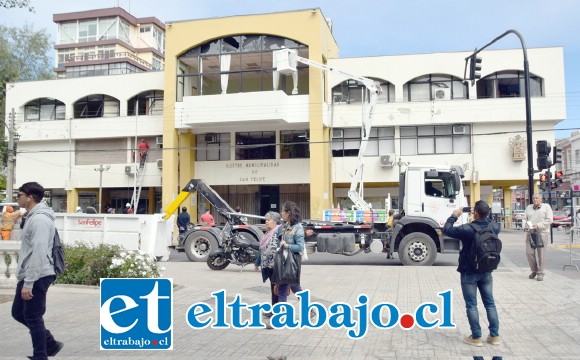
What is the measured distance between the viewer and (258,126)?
33.0 metres

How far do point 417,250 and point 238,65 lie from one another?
21.3 meters

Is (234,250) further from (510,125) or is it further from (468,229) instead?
(510,125)

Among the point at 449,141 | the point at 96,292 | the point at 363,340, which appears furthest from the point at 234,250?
the point at 449,141

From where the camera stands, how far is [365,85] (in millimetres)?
25172

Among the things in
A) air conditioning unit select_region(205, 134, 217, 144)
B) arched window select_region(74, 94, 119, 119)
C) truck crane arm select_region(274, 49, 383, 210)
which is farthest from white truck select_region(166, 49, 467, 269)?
arched window select_region(74, 94, 119, 119)

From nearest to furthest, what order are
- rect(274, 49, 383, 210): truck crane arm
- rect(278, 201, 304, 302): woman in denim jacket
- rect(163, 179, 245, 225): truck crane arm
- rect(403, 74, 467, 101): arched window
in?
rect(278, 201, 304, 302): woman in denim jacket < rect(163, 179, 245, 225): truck crane arm < rect(274, 49, 383, 210): truck crane arm < rect(403, 74, 467, 101): arched window

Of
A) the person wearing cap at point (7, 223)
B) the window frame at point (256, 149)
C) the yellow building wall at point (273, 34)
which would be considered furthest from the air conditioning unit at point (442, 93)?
the person wearing cap at point (7, 223)

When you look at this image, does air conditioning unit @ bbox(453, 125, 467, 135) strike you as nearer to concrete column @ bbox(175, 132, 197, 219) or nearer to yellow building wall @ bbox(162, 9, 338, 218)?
yellow building wall @ bbox(162, 9, 338, 218)

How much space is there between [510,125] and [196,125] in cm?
1801

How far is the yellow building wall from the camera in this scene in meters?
30.9

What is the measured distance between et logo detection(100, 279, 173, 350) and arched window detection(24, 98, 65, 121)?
3445 cm

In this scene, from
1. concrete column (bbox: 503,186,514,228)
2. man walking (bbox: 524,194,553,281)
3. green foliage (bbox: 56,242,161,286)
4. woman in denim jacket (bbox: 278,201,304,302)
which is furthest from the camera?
concrete column (bbox: 503,186,514,228)

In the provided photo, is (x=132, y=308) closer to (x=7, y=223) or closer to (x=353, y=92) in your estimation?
(x=7, y=223)

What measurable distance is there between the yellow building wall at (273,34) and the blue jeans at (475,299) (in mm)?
22636
